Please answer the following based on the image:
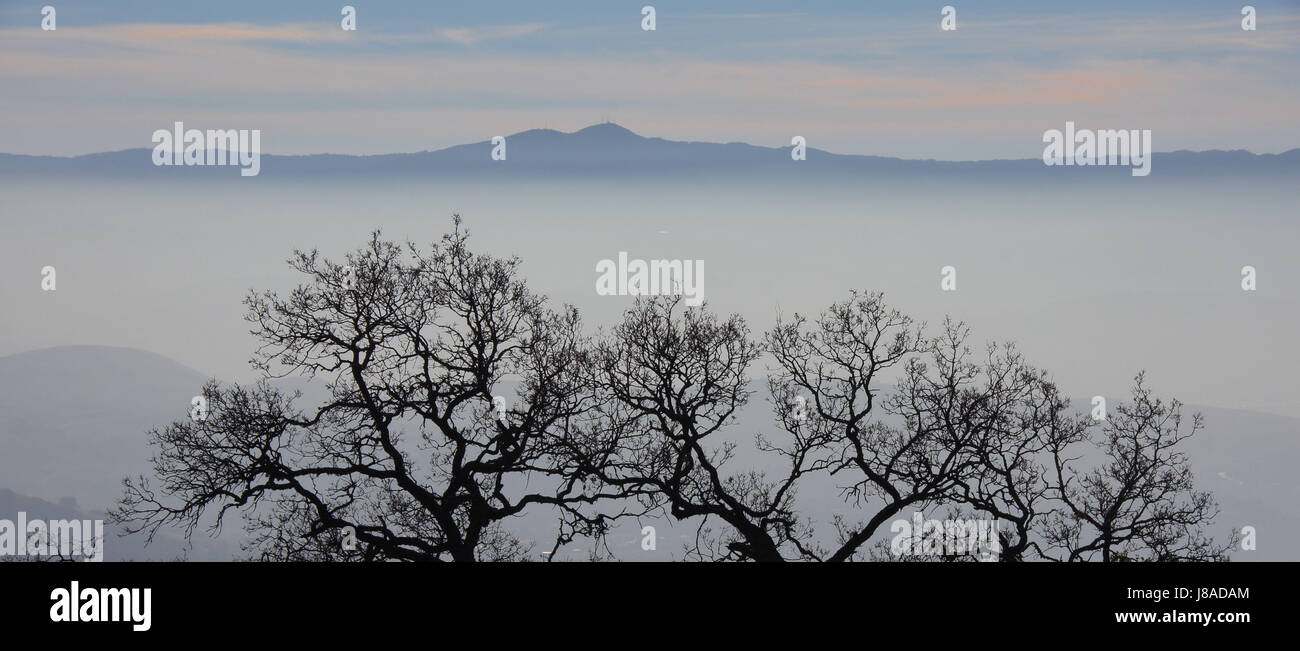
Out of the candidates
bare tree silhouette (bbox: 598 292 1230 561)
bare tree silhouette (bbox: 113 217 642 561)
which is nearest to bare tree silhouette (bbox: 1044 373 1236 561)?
bare tree silhouette (bbox: 598 292 1230 561)

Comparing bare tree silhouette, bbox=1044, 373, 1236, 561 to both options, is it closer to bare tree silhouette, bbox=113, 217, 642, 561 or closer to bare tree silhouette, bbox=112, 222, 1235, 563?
bare tree silhouette, bbox=112, 222, 1235, 563

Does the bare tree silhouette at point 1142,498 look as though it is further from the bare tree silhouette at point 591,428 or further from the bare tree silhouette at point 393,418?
the bare tree silhouette at point 393,418

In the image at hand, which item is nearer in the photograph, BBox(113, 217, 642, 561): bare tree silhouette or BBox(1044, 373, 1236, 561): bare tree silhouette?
BBox(113, 217, 642, 561): bare tree silhouette

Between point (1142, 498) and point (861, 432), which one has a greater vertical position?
point (861, 432)

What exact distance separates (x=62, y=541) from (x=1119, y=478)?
26631 millimetres

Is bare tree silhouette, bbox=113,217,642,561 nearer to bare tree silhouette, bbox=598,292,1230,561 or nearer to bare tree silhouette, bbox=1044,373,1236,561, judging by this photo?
bare tree silhouette, bbox=598,292,1230,561

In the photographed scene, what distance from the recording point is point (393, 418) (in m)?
25.3

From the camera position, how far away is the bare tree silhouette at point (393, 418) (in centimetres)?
2417

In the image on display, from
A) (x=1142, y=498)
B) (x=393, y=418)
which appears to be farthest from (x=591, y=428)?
(x=1142, y=498)

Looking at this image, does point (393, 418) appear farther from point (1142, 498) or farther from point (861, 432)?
point (1142, 498)

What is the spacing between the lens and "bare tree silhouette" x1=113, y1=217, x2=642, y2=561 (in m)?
24.2

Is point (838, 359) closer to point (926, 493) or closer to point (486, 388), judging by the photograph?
point (926, 493)

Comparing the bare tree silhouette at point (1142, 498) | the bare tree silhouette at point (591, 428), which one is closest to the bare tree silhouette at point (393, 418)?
the bare tree silhouette at point (591, 428)
